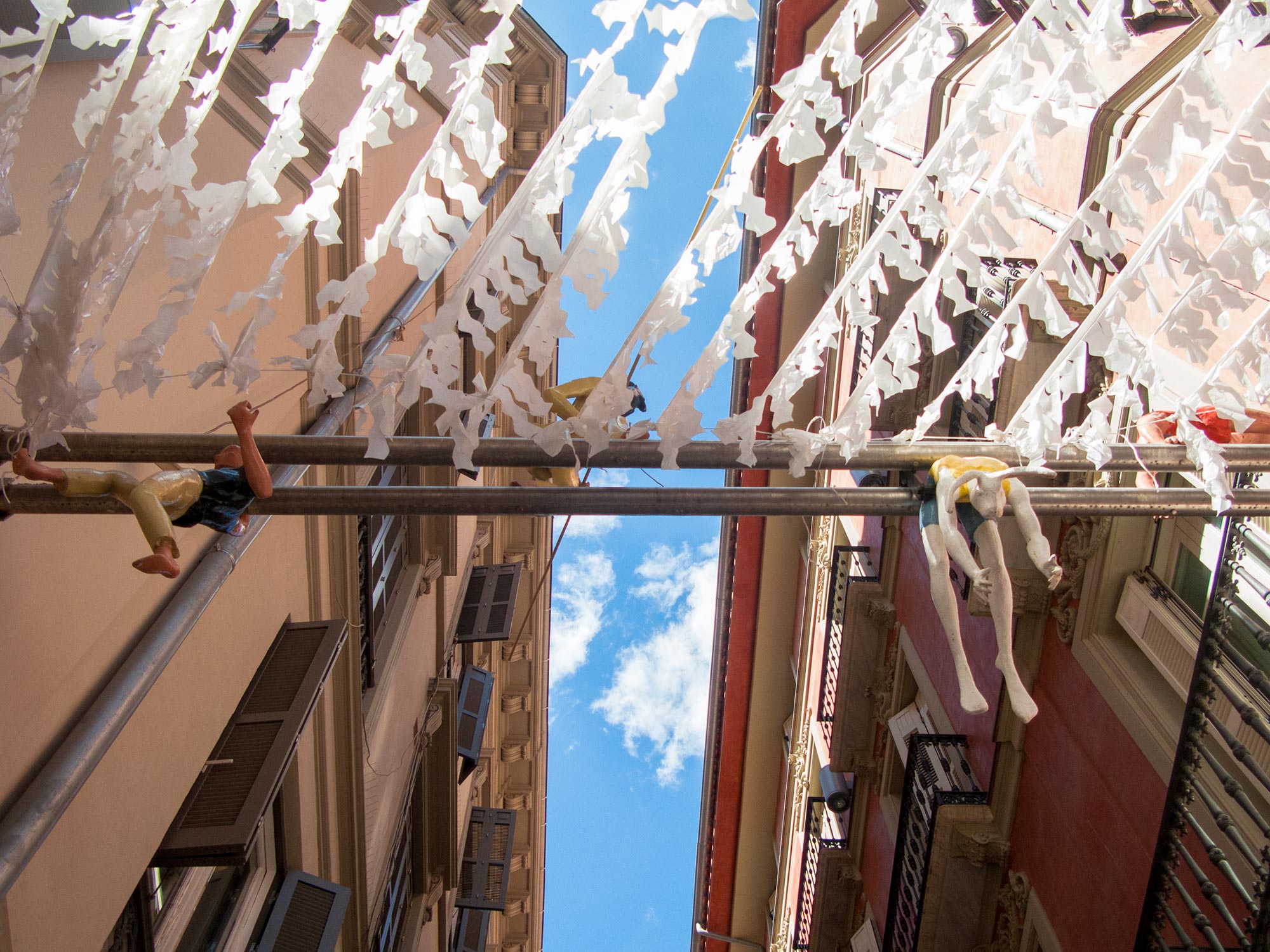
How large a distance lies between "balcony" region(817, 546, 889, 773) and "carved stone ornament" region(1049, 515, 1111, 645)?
343cm

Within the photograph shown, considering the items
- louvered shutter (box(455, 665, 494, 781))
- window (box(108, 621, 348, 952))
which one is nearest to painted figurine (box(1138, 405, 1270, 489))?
window (box(108, 621, 348, 952))

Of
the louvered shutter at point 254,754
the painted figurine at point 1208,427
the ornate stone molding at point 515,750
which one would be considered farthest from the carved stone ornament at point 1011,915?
the ornate stone molding at point 515,750

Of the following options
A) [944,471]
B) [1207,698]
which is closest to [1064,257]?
[944,471]

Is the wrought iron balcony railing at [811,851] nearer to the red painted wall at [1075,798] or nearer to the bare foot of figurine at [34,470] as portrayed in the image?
the red painted wall at [1075,798]

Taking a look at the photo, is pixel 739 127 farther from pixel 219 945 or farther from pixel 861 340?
pixel 861 340

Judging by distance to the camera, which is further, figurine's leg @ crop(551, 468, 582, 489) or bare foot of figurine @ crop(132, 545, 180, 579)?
figurine's leg @ crop(551, 468, 582, 489)

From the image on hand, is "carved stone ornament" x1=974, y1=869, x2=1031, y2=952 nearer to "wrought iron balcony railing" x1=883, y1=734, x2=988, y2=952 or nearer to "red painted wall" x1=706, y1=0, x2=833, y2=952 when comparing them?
"wrought iron balcony railing" x1=883, y1=734, x2=988, y2=952

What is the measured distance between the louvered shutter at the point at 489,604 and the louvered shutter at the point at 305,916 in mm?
7196

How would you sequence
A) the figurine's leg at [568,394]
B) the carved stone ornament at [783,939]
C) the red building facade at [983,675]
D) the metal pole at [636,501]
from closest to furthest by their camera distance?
the metal pole at [636,501]
the figurine's leg at [568,394]
the red building facade at [983,675]
the carved stone ornament at [783,939]

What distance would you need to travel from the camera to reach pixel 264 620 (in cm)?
661

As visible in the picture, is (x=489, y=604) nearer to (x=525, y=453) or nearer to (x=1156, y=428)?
(x=525, y=453)

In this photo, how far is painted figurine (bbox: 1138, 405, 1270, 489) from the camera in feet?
11.7

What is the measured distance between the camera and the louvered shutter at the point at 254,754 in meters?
5.09

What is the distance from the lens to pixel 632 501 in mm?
3230
